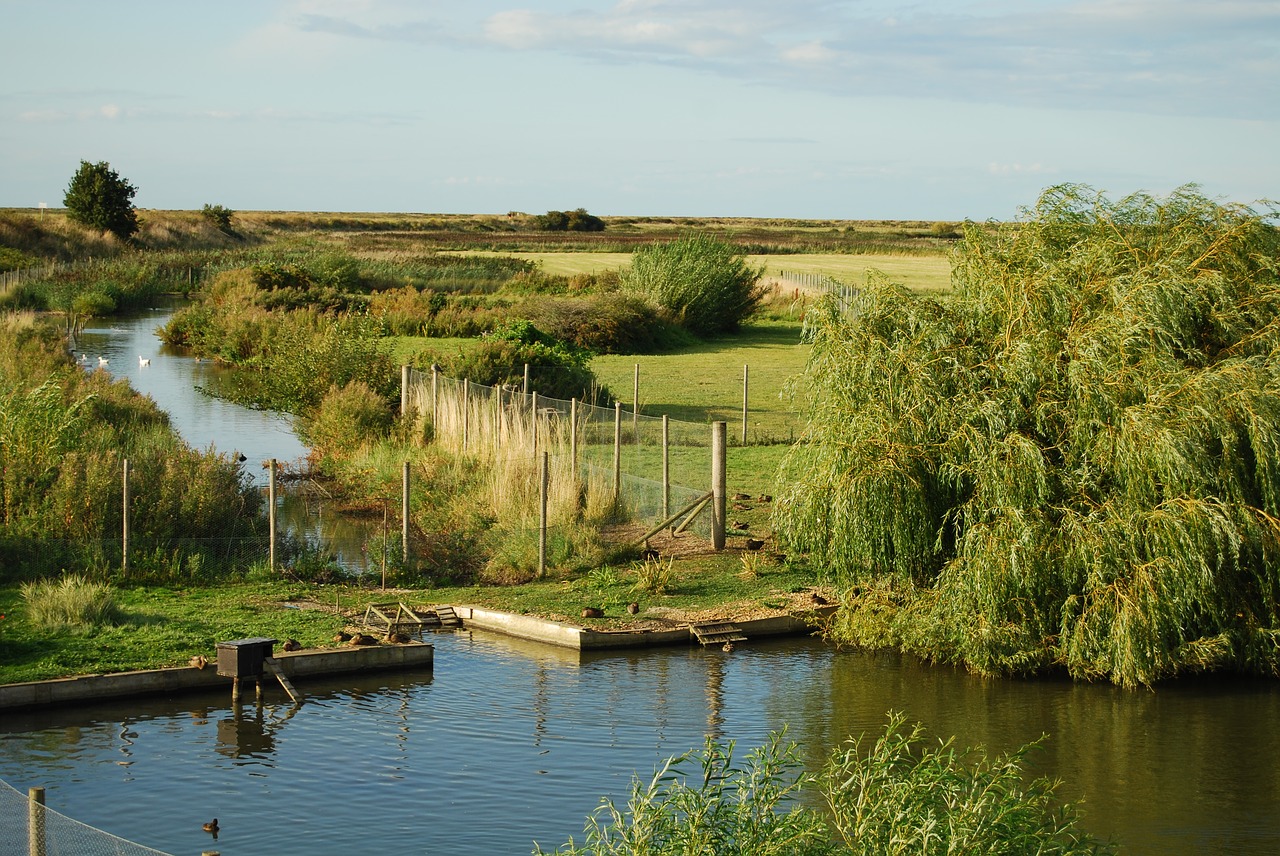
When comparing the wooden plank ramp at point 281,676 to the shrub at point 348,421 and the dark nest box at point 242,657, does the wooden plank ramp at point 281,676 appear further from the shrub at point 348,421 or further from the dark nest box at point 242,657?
the shrub at point 348,421

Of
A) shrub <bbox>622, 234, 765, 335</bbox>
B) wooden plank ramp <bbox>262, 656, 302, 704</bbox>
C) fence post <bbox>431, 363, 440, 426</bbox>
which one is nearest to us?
wooden plank ramp <bbox>262, 656, 302, 704</bbox>

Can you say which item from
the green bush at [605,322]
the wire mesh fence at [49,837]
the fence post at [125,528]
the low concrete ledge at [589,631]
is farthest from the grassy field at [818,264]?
the wire mesh fence at [49,837]

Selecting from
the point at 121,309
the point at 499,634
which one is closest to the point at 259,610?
the point at 499,634

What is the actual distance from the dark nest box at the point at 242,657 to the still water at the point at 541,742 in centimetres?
42

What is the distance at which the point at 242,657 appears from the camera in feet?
48.6

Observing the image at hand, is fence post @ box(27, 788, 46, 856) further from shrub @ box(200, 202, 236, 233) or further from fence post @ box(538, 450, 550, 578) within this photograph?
shrub @ box(200, 202, 236, 233)

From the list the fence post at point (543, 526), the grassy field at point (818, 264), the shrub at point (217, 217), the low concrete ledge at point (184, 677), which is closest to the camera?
the low concrete ledge at point (184, 677)

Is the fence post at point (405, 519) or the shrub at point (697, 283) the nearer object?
the fence post at point (405, 519)

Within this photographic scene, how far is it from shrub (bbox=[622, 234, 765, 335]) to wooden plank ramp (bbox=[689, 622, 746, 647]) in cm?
3885

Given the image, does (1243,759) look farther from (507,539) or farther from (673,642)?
(507,539)

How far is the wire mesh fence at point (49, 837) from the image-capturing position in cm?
804

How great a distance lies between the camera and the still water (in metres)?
12.0

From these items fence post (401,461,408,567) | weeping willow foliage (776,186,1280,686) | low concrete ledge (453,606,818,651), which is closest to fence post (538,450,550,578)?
fence post (401,461,408,567)

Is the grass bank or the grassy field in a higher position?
the grassy field
